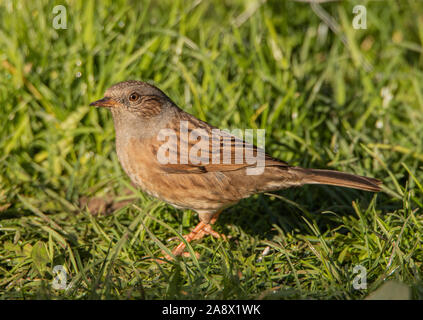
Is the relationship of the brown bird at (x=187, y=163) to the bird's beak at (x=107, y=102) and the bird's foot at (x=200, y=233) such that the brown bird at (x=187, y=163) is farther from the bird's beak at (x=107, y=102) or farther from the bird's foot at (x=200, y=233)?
the bird's foot at (x=200, y=233)

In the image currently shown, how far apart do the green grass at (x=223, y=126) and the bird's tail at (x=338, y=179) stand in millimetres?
212

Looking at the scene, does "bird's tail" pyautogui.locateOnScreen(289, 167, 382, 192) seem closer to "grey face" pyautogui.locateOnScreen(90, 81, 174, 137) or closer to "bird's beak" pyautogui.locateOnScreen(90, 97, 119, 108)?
"grey face" pyautogui.locateOnScreen(90, 81, 174, 137)

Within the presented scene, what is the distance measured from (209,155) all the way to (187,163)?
0.18m

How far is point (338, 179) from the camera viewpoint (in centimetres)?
396

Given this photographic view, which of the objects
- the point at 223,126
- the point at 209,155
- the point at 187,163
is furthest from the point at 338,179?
the point at 223,126

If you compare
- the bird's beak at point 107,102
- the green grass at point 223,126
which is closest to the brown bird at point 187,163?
the bird's beak at point 107,102

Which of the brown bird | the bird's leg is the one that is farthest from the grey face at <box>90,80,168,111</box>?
the bird's leg

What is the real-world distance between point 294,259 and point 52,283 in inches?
65.1

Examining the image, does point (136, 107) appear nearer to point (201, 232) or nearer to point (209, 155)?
point (209, 155)

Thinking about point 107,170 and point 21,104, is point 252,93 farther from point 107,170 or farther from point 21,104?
point 21,104

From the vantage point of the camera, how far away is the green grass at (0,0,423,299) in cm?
363

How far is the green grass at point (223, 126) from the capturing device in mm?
3634

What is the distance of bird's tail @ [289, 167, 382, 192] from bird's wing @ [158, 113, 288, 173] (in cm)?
18
